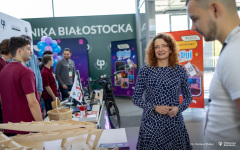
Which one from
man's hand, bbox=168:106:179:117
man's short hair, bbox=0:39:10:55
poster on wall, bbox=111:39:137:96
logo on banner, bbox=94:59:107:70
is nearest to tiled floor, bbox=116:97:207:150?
poster on wall, bbox=111:39:137:96

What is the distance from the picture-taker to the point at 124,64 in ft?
23.4

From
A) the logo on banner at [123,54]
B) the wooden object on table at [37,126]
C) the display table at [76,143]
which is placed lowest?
the display table at [76,143]

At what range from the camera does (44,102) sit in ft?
13.3

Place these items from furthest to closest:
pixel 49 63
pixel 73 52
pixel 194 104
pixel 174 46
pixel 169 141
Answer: pixel 73 52
pixel 194 104
pixel 49 63
pixel 174 46
pixel 169 141

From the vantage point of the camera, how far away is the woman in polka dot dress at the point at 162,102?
1.66 metres

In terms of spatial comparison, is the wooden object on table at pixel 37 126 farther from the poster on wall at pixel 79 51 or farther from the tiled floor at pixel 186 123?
the poster on wall at pixel 79 51

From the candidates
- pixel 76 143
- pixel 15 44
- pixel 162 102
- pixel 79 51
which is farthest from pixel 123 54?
pixel 76 143

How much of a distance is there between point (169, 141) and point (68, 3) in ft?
23.4

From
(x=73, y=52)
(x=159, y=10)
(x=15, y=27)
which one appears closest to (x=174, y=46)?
(x=15, y=27)

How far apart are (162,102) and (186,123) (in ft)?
9.11

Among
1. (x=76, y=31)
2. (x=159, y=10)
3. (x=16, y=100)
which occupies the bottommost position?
(x=16, y=100)

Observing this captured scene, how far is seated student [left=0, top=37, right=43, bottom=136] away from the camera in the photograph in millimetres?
1896

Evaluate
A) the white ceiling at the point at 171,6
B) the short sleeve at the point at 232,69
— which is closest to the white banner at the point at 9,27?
the short sleeve at the point at 232,69

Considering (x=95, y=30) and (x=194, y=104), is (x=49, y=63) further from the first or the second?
(x=95, y=30)
